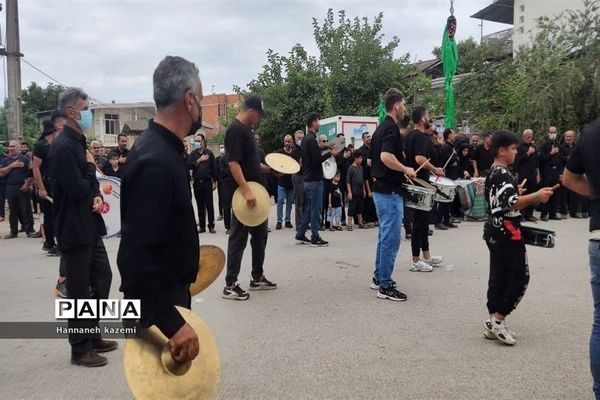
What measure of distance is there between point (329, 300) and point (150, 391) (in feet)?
11.8

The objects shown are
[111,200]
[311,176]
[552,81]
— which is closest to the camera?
[111,200]

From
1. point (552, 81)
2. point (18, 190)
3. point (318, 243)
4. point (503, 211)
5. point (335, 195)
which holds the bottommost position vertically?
A: point (318, 243)

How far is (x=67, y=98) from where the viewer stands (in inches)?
144

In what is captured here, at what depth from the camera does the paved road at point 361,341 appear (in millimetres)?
3262

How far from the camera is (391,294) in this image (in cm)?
518

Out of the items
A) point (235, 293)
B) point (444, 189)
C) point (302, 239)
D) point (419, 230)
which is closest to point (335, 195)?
point (302, 239)

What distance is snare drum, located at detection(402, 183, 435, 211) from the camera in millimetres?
5320

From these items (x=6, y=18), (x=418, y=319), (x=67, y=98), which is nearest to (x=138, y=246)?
(x=67, y=98)

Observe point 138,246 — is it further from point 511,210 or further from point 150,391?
point 511,210

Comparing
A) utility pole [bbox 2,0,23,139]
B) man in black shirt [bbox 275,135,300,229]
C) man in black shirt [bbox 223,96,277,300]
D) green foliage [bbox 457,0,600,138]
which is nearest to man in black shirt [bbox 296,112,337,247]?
man in black shirt [bbox 275,135,300,229]

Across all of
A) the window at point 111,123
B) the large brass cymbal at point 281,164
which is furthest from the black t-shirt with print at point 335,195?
the window at point 111,123

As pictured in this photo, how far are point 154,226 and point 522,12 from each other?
35.4 m

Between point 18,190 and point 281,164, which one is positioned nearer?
point 281,164

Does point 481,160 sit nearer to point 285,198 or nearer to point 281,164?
point 285,198
